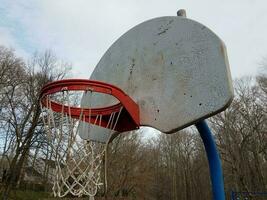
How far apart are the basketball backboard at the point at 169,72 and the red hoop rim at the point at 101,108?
0.14 m

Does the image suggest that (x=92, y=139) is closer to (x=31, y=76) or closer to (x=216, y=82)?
(x=216, y=82)

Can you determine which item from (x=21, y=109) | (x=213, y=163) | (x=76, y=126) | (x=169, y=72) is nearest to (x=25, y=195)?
(x=21, y=109)

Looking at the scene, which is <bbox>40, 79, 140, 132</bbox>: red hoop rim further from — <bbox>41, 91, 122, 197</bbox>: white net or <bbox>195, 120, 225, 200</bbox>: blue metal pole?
<bbox>195, 120, 225, 200</bbox>: blue metal pole

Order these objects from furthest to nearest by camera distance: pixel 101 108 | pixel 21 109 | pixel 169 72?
pixel 21 109
pixel 101 108
pixel 169 72

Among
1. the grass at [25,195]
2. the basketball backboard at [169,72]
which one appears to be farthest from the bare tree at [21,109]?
the basketball backboard at [169,72]

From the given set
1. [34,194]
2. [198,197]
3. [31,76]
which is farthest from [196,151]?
[31,76]

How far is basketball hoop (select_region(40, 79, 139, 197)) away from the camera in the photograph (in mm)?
2326

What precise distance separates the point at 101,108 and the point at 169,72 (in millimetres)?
849

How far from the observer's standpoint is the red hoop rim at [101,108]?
237 cm

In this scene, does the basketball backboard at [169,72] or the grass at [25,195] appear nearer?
the basketball backboard at [169,72]

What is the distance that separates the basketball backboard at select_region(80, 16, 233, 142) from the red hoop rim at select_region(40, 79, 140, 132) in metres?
0.14

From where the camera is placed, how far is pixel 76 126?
2615 millimetres

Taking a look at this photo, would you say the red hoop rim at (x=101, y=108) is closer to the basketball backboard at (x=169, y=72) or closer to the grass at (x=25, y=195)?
the basketball backboard at (x=169, y=72)

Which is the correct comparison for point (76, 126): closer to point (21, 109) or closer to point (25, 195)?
point (21, 109)
